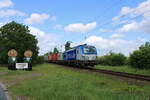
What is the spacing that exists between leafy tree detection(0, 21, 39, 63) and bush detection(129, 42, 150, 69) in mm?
20989

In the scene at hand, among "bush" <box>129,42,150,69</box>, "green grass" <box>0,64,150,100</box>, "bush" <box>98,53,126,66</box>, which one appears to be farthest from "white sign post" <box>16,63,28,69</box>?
"bush" <box>98,53,126,66</box>

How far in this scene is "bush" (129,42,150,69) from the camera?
28.8 metres

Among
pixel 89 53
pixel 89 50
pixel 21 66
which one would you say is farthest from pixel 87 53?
pixel 21 66

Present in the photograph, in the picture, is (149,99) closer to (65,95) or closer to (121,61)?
(65,95)

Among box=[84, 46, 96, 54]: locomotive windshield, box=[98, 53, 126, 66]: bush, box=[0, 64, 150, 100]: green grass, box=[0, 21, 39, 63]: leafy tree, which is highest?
box=[0, 21, 39, 63]: leafy tree

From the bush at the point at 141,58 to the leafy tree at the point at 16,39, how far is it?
68.9 feet

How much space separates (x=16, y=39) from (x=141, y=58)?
78.7 feet

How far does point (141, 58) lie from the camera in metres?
29.5

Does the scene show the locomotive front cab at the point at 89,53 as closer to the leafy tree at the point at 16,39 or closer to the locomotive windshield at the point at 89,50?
the locomotive windshield at the point at 89,50

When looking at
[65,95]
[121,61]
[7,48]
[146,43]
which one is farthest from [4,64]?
[65,95]

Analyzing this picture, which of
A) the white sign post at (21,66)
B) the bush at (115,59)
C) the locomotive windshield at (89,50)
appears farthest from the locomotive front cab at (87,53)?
the bush at (115,59)

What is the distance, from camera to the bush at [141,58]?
2883cm

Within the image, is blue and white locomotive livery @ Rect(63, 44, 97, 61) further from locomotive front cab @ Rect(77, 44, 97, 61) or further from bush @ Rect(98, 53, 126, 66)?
bush @ Rect(98, 53, 126, 66)

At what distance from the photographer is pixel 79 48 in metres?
35.0
